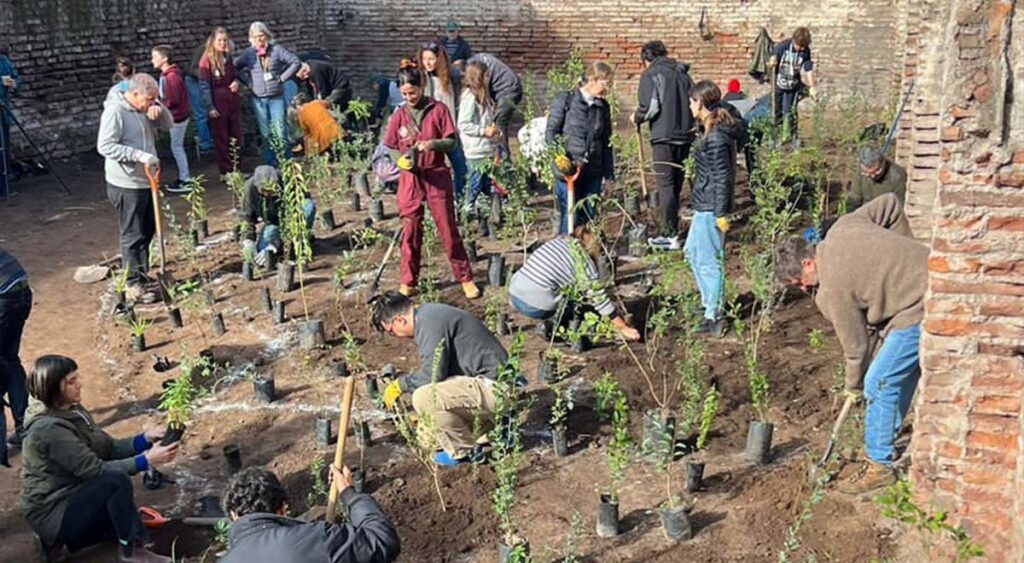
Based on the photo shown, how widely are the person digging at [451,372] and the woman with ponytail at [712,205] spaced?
2.18m

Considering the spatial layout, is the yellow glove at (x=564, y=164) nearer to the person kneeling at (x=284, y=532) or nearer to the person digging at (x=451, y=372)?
the person digging at (x=451, y=372)

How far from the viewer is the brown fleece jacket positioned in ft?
18.4

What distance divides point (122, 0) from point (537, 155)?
294 inches

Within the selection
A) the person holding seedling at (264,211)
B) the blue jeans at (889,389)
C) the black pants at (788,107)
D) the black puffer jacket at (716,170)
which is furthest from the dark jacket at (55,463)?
the black pants at (788,107)

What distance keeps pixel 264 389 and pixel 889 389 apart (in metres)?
3.98

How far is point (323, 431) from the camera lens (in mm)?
6902

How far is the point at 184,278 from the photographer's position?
32.3ft

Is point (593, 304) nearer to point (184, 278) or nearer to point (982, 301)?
point (982, 301)

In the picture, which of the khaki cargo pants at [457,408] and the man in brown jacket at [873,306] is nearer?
the man in brown jacket at [873,306]

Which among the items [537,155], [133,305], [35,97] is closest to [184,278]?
[133,305]

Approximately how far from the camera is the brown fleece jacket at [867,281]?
5.61m

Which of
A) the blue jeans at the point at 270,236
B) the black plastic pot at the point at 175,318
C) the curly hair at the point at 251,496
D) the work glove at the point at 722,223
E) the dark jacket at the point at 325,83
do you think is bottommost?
the black plastic pot at the point at 175,318

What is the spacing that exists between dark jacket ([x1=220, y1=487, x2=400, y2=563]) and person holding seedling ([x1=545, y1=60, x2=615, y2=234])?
→ 16.2ft

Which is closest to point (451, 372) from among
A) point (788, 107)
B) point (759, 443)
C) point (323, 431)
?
point (323, 431)
